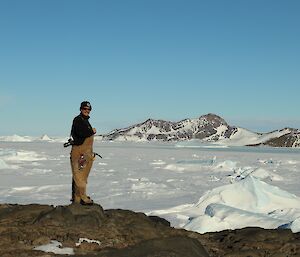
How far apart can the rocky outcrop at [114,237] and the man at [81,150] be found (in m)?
0.46

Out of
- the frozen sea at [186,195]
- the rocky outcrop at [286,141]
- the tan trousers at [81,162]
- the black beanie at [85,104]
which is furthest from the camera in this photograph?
the rocky outcrop at [286,141]

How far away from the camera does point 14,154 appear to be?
A: 39.8m

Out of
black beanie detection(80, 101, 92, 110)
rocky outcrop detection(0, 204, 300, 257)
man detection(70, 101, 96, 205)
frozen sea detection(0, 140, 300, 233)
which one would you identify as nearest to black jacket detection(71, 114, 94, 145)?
man detection(70, 101, 96, 205)

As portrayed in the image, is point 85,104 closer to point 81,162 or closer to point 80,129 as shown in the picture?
point 80,129

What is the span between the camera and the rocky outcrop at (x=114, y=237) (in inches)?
241

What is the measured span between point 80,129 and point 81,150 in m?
0.40

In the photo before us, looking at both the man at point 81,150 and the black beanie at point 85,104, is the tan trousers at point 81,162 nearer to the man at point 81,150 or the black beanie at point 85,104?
the man at point 81,150

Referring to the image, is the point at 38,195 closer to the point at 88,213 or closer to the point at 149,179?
the point at 149,179

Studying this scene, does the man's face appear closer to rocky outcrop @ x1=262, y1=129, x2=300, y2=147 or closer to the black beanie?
the black beanie

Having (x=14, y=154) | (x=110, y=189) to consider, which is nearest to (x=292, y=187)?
(x=110, y=189)

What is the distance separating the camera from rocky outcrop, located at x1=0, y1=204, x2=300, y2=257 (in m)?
6.12

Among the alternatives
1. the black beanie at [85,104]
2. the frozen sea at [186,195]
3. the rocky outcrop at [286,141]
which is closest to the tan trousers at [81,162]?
the black beanie at [85,104]

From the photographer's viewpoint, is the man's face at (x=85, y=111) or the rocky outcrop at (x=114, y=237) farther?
the man's face at (x=85, y=111)

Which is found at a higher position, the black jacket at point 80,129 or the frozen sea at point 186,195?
the black jacket at point 80,129
